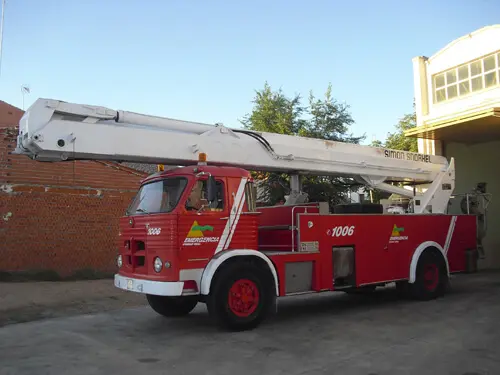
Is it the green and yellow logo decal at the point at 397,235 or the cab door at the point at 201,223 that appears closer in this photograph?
the cab door at the point at 201,223

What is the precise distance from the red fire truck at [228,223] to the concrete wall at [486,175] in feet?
27.1

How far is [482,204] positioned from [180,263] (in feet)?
29.5

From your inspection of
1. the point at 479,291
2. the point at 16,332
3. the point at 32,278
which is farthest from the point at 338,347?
the point at 32,278

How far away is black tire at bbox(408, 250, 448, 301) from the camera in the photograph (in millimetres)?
10242

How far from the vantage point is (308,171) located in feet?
31.4

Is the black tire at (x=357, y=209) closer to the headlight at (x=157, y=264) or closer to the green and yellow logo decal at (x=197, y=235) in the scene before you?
the green and yellow logo decal at (x=197, y=235)

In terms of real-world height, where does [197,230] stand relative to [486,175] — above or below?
below

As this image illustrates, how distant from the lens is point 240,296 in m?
7.42

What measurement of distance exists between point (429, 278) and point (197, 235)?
5.91 meters

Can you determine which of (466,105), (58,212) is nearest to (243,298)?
(58,212)

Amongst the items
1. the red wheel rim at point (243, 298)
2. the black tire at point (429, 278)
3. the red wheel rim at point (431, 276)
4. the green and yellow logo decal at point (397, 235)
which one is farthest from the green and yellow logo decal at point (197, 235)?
the red wheel rim at point (431, 276)

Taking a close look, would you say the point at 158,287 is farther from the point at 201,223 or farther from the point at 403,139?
the point at 403,139

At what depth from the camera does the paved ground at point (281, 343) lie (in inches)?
223

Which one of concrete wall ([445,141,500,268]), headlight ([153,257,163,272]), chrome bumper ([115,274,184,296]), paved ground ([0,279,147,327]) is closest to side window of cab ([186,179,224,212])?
headlight ([153,257,163,272])
